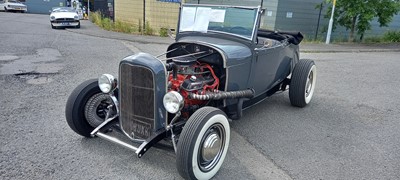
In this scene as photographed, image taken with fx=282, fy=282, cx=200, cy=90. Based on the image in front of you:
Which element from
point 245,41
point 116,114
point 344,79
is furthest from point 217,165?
point 344,79

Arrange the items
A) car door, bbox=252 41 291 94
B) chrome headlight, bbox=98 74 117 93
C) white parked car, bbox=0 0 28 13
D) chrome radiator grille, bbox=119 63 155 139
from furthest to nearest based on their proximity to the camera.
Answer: white parked car, bbox=0 0 28 13 < car door, bbox=252 41 291 94 < chrome headlight, bbox=98 74 117 93 < chrome radiator grille, bbox=119 63 155 139

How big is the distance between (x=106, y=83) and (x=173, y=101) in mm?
924

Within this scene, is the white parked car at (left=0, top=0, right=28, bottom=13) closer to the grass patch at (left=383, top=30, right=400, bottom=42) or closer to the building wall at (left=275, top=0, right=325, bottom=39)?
the building wall at (left=275, top=0, right=325, bottom=39)

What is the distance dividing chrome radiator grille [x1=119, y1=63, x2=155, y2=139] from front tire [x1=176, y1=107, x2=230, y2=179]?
54 centimetres

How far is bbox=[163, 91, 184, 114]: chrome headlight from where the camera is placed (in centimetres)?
278

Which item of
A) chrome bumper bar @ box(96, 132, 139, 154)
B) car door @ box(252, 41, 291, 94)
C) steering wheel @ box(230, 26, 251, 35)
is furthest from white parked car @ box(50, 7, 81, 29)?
chrome bumper bar @ box(96, 132, 139, 154)

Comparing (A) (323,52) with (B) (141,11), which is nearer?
(A) (323,52)

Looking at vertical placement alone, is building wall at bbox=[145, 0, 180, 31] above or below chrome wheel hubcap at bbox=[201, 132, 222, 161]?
above

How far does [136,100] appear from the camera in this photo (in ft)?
9.93

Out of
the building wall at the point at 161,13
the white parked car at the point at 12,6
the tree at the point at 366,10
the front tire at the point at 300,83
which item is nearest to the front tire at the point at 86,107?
the front tire at the point at 300,83

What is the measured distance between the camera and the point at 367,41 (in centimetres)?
1666

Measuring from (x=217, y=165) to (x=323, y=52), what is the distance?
10.7 metres

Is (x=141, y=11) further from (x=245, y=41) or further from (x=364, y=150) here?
(x=364, y=150)

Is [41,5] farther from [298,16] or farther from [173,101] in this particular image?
[173,101]
